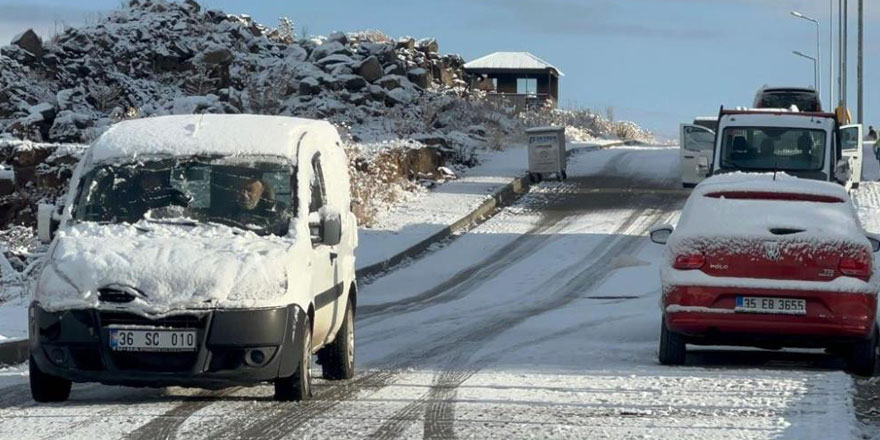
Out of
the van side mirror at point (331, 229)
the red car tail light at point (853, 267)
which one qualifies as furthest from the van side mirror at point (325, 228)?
the red car tail light at point (853, 267)

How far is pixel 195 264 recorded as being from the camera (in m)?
9.74

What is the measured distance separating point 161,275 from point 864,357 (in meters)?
6.05

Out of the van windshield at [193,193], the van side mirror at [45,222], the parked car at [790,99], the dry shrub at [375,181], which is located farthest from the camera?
the parked car at [790,99]

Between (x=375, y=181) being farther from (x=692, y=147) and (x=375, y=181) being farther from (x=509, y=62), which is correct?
(x=509, y=62)

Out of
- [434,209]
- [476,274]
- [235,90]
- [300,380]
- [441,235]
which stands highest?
[235,90]

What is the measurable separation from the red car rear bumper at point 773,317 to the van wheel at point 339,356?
2704 mm

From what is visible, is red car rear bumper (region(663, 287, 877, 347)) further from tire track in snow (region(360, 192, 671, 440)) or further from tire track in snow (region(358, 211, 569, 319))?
tire track in snow (region(358, 211, 569, 319))

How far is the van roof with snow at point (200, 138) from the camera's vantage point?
11.0 meters

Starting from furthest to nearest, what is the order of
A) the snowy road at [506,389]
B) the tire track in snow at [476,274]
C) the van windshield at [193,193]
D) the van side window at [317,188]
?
the tire track in snow at [476,274], the van side window at [317,188], the van windshield at [193,193], the snowy road at [506,389]

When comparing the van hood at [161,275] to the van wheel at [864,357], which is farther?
the van wheel at [864,357]

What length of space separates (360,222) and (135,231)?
17.1m

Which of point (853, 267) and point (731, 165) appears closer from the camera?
point (853, 267)

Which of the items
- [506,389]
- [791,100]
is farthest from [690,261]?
[791,100]

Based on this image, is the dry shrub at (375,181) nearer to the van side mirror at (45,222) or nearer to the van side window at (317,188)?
the van side window at (317,188)
